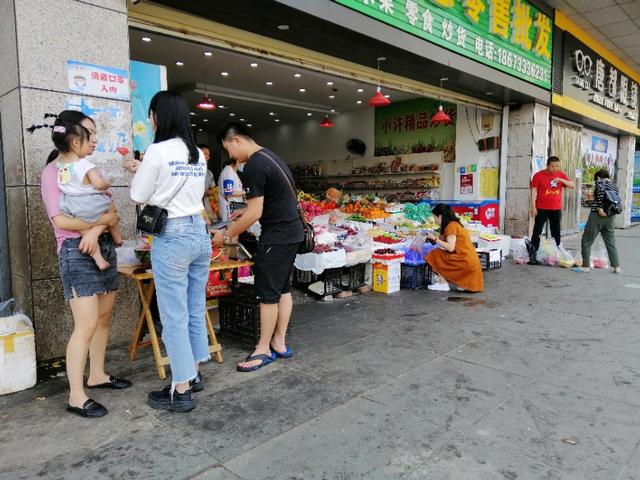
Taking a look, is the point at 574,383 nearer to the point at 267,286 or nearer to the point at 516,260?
the point at 267,286

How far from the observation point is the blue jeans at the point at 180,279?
2.81 meters

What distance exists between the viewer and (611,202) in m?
7.27

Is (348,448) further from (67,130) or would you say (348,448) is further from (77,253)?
(67,130)

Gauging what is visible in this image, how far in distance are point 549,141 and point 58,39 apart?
1050cm

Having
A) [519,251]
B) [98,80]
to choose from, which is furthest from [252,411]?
[519,251]

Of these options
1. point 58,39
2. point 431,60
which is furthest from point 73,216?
point 431,60

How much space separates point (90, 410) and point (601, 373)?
3660 millimetres

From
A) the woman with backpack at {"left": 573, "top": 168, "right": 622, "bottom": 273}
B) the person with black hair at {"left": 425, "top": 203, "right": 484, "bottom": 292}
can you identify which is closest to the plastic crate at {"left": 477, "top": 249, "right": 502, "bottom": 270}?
the woman with backpack at {"left": 573, "top": 168, "right": 622, "bottom": 273}

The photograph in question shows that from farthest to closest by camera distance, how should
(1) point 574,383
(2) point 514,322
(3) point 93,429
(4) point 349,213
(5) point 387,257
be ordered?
1. (4) point 349,213
2. (5) point 387,257
3. (2) point 514,322
4. (1) point 574,383
5. (3) point 93,429

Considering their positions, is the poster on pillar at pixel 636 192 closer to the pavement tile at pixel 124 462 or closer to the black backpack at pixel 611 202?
the black backpack at pixel 611 202

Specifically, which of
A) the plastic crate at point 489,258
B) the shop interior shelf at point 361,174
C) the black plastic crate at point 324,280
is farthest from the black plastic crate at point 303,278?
the shop interior shelf at point 361,174

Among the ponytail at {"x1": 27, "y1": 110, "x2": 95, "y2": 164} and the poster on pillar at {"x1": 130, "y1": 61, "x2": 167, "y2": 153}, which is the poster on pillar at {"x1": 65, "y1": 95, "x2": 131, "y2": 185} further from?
the ponytail at {"x1": 27, "y1": 110, "x2": 95, "y2": 164}

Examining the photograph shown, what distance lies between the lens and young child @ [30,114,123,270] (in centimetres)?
280

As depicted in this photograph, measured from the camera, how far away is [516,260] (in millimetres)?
8750
